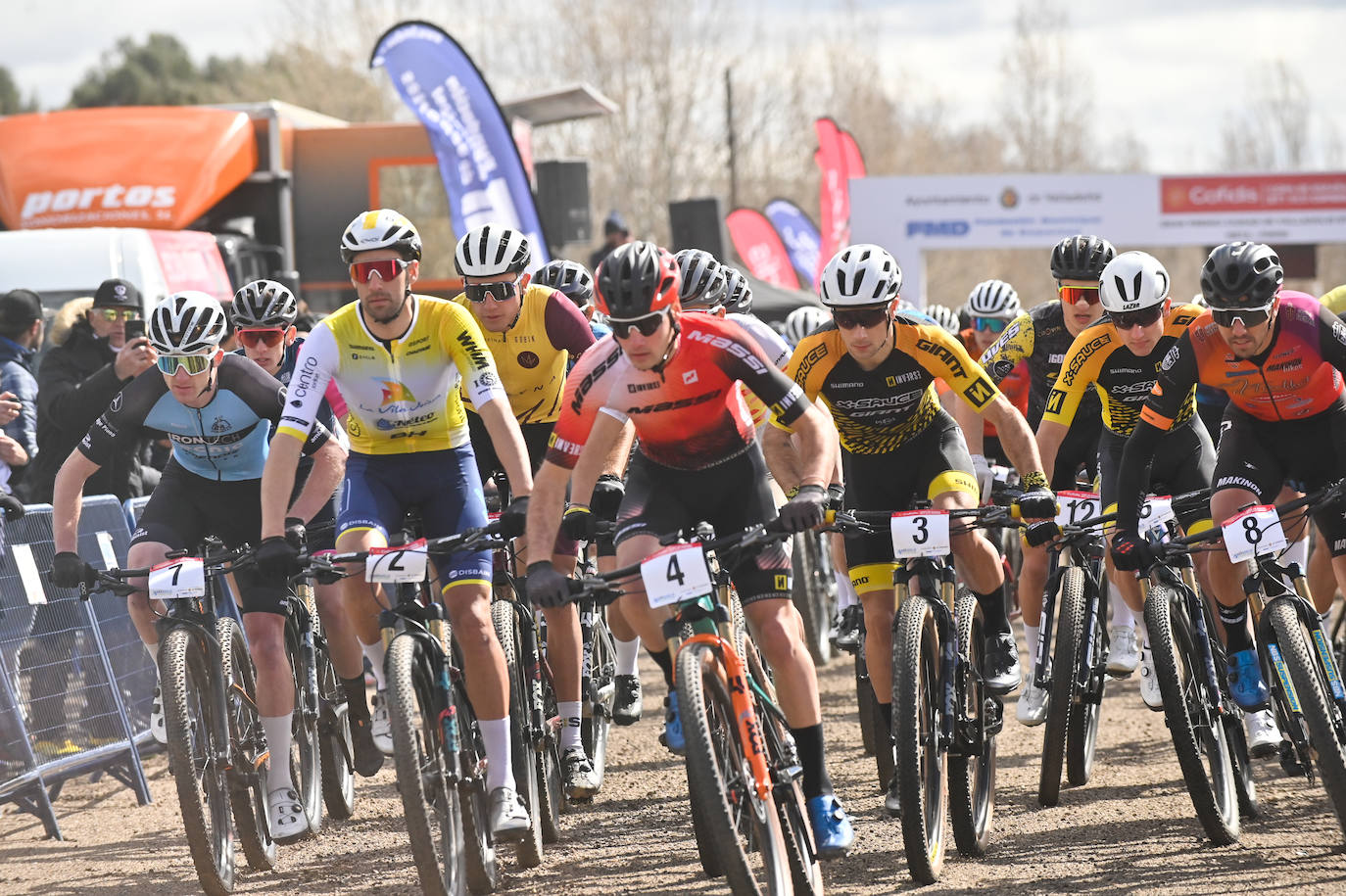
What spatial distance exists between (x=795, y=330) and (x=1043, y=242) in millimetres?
18925

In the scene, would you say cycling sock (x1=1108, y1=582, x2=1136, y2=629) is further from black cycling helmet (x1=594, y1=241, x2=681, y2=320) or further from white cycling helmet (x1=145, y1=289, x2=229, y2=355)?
white cycling helmet (x1=145, y1=289, x2=229, y2=355)

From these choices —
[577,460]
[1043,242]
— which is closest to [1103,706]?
[577,460]

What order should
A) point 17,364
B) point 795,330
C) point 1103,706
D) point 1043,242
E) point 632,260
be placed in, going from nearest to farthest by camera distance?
point 632,260, point 17,364, point 1103,706, point 795,330, point 1043,242

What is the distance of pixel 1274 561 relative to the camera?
19.2 ft

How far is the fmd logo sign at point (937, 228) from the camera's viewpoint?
96.4ft

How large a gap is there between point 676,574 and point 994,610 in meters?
2.07

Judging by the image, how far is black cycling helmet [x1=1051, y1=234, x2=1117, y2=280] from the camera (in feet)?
26.7

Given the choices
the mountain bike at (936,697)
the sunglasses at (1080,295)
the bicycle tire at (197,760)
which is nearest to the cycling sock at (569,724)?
the bicycle tire at (197,760)

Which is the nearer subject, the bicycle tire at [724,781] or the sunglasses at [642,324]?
the bicycle tire at [724,781]

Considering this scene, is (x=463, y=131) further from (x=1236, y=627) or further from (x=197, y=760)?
(x=1236, y=627)

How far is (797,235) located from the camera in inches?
1133

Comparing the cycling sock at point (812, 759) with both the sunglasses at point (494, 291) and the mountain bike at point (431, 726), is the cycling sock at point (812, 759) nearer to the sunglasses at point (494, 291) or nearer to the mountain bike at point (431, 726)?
the mountain bike at point (431, 726)

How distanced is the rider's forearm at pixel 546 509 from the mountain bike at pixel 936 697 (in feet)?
3.39

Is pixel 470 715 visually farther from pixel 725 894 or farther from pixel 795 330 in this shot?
pixel 795 330
